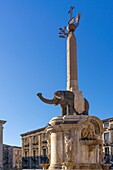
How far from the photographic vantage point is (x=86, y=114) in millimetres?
21391

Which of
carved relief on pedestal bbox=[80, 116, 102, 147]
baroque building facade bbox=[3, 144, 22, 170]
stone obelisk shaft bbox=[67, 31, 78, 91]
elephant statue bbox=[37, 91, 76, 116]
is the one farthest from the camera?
baroque building facade bbox=[3, 144, 22, 170]

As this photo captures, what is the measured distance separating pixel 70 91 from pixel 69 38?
12.4 ft

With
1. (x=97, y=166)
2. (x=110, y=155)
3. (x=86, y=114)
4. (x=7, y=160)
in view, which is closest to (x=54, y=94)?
(x=86, y=114)

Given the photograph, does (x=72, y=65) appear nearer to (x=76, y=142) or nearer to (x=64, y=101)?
(x=64, y=101)

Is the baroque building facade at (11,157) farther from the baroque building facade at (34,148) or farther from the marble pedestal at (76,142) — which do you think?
the marble pedestal at (76,142)

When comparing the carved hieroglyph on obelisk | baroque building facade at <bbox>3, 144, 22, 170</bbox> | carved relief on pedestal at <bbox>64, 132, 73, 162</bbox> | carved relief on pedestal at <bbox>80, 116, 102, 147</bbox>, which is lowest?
baroque building facade at <bbox>3, 144, 22, 170</bbox>

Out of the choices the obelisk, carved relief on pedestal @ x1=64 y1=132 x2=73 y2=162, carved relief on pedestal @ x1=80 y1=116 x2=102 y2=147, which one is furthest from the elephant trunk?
carved relief on pedestal @ x1=64 y1=132 x2=73 y2=162

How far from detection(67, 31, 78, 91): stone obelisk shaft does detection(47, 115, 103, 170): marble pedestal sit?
9.27 feet

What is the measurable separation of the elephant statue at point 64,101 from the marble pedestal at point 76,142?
1.15 metres

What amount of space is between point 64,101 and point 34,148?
181 ft

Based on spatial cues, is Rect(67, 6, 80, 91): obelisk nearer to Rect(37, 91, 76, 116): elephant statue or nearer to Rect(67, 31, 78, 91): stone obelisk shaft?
Rect(67, 31, 78, 91): stone obelisk shaft

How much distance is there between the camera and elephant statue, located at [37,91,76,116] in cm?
2083

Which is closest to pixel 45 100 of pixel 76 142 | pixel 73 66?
pixel 73 66

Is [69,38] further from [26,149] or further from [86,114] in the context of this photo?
[26,149]
